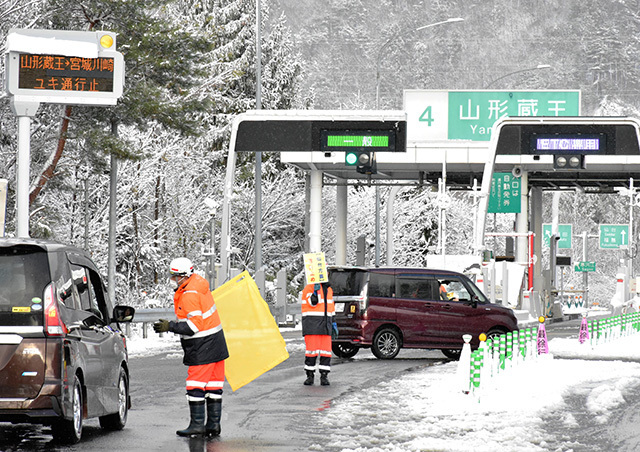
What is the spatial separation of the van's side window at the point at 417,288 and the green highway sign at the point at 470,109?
55.6ft

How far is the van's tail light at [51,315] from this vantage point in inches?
384

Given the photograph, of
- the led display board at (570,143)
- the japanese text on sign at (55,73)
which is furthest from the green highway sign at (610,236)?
the japanese text on sign at (55,73)

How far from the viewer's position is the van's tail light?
9750 mm

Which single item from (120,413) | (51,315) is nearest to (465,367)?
(120,413)

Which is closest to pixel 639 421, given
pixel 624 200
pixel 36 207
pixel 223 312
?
pixel 223 312

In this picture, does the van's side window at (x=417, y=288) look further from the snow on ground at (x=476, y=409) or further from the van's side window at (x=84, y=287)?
the van's side window at (x=84, y=287)

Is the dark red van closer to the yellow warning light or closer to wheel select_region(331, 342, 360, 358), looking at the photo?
wheel select_region(331, 342, 360, 358)

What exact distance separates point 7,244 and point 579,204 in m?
121

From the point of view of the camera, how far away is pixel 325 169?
41.3 meters

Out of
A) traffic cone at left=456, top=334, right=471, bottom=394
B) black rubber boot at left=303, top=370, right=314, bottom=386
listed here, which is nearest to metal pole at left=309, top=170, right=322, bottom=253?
black rubber boot at left=303, top=370, right=314, bottom=386

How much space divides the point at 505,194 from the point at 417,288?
2173cm

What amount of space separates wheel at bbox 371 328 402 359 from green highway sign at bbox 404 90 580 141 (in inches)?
692

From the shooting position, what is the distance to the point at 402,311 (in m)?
22.9

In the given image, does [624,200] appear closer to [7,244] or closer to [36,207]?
[36,207]
